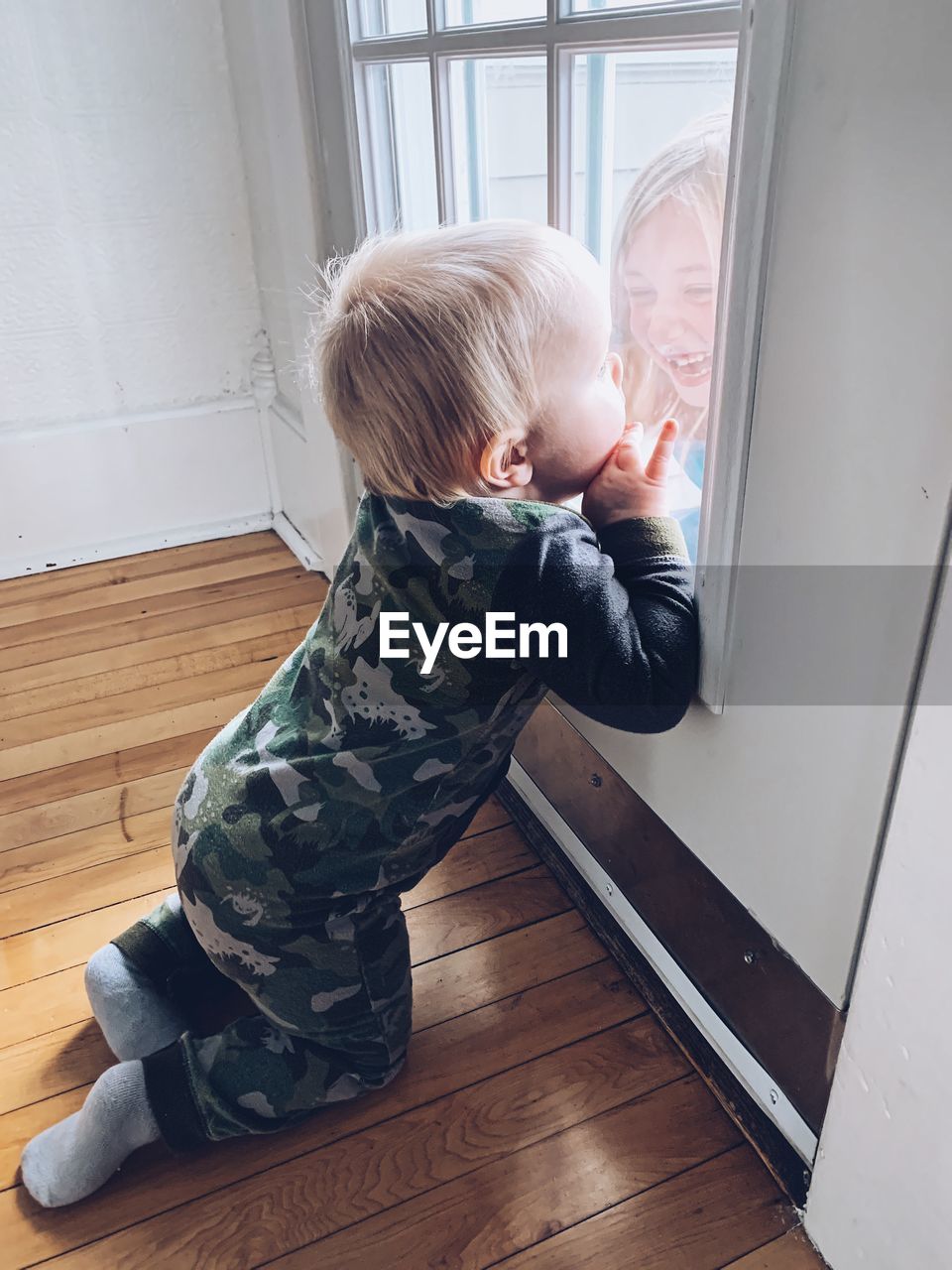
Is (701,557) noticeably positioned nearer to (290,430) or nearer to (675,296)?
(675,296)

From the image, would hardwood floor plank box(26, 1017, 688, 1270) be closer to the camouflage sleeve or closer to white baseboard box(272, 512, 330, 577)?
the camouflage sleeve

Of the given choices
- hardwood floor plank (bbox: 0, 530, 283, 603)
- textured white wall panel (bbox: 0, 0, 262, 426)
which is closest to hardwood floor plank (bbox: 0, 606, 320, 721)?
hardwood floor plank (bbox: 0, 530, 283, 603)

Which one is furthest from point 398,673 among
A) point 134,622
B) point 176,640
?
point 134,622

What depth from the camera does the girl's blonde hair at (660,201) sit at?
745mm

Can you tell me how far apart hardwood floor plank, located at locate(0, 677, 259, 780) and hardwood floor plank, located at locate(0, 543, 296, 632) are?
38 cm

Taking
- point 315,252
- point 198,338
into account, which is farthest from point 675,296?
point 198,338

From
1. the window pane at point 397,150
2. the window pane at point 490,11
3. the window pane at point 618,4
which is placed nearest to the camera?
the window pane at point 618,4

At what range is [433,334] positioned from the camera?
731mm

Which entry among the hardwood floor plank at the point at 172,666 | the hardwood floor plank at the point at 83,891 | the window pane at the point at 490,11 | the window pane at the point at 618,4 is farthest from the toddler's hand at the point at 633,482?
the hardwood floor plank at the point at 172,666

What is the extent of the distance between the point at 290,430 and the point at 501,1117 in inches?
56.0

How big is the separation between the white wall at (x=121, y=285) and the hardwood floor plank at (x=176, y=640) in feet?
1.20

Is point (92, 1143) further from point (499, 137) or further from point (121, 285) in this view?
point (121, 285)

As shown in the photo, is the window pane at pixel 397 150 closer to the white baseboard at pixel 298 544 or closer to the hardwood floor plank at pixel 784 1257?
the white baseboard at pixel 298 544

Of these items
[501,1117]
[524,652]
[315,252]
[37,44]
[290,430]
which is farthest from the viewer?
[290,430]
